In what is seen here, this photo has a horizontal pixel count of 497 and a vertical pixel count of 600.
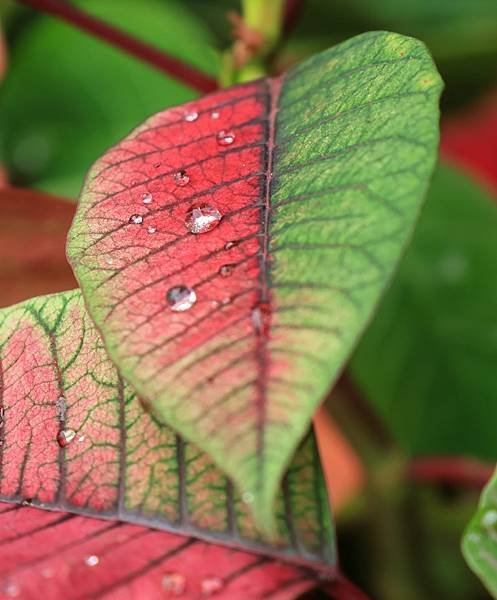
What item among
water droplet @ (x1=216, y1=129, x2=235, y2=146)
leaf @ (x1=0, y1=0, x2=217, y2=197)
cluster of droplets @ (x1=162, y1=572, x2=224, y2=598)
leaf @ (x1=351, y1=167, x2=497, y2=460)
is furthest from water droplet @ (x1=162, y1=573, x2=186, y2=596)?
leaf @ (x1=0, y1=0, x2=217, y2=197)

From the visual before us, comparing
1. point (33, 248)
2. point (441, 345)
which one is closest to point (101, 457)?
point (33, 248)

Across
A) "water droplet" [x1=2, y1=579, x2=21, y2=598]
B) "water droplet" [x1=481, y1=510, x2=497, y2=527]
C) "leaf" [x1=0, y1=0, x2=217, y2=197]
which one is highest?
"leaf" [x1=0, y1=0, x2=217, y2=197]

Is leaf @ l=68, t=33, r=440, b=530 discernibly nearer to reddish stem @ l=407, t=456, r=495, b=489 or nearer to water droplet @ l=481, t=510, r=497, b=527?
water droplet @ l=481, t=510, r=497, b=527

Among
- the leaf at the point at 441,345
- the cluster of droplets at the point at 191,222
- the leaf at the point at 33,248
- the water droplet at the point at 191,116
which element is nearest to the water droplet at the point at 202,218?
the cluster of droplets at the point at 191,222

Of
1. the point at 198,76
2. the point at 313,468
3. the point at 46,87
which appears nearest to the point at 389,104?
the point at 313,468

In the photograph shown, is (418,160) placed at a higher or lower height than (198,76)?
lower

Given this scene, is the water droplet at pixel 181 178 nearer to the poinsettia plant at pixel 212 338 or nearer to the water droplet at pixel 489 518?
the poinsettia plant at pixel 212 338

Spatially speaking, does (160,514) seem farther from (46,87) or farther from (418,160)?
(46,87)
